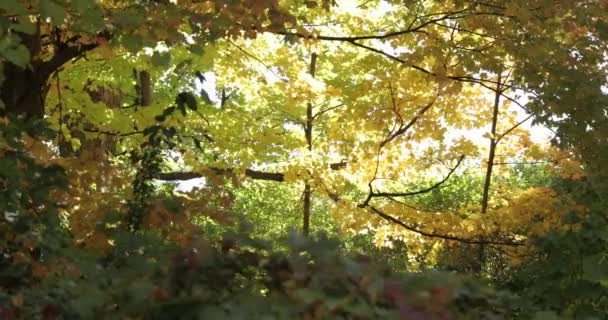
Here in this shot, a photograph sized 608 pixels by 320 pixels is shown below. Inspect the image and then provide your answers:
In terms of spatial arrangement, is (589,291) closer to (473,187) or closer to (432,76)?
(432,76)

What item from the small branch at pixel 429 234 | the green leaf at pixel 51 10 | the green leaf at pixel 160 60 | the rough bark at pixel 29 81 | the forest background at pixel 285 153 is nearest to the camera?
the forest background at pixel 285 153

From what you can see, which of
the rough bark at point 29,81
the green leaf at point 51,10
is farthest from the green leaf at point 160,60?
the rough bark at point 29,81

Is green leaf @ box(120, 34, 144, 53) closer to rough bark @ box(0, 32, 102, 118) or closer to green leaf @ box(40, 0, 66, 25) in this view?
green leaf @ box(40, 0, 66, 25)

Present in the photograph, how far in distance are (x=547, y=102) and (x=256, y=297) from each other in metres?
4.78

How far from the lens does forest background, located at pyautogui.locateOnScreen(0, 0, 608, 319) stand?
1985 mm

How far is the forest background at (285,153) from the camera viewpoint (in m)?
1.99

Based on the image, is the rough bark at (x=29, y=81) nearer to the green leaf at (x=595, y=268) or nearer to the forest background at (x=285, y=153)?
the forest background at (x=285, y=153)

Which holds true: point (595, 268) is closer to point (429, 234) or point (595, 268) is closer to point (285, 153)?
point (429, 234)

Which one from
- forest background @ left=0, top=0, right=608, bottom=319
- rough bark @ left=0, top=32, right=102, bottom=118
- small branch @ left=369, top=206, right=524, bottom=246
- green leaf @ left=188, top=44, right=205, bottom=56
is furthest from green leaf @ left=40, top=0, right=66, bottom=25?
small branch @ left=369, top=206, right=524, bottom=246

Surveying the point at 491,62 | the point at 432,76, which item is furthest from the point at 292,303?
the point at 432,76

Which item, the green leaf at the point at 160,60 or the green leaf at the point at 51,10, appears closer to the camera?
the green leaf at the point at 51,10

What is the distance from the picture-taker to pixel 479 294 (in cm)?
199

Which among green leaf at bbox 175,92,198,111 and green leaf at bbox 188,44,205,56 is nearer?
green leaf at bbox 188,44,205,56

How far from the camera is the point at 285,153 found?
9.78 meters
